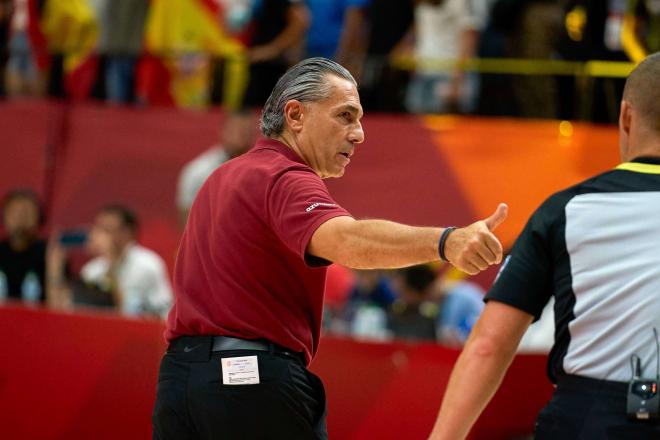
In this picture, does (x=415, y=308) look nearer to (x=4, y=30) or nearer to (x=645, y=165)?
(x=645, y=165)

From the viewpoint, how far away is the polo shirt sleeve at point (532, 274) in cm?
355

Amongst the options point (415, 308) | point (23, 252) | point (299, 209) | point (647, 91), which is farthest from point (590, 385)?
point (23, 252)

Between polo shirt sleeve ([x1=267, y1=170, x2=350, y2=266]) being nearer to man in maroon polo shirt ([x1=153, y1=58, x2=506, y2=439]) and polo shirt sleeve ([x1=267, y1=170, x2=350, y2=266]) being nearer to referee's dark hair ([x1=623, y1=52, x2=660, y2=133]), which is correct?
man in maroon polo shirt ([x1=153, y1=58, x2=506, y2=439])

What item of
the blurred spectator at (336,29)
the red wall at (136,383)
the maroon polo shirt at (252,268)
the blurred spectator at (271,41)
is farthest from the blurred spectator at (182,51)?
the maroon polo shirt at (252,268)

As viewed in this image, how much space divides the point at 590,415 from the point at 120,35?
8.55 meters

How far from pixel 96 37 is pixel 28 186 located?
1558 millimetres

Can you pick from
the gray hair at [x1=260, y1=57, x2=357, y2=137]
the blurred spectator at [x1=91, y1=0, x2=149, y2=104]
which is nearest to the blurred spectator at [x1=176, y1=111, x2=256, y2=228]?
the blurred spectator at [x1=91, y1=0, x2=149, y2=104]

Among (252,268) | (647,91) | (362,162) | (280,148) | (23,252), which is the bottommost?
(23,252)

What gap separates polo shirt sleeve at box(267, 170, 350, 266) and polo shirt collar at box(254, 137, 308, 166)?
0.90 ft

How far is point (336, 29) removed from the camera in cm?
1046

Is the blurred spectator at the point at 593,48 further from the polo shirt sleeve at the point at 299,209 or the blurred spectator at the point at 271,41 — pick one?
the polo shirt sleeve at the point at 299,209

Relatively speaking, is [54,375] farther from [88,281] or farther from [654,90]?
[654,90]

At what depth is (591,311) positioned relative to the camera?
343cm

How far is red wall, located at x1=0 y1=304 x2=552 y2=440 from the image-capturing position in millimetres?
6156
